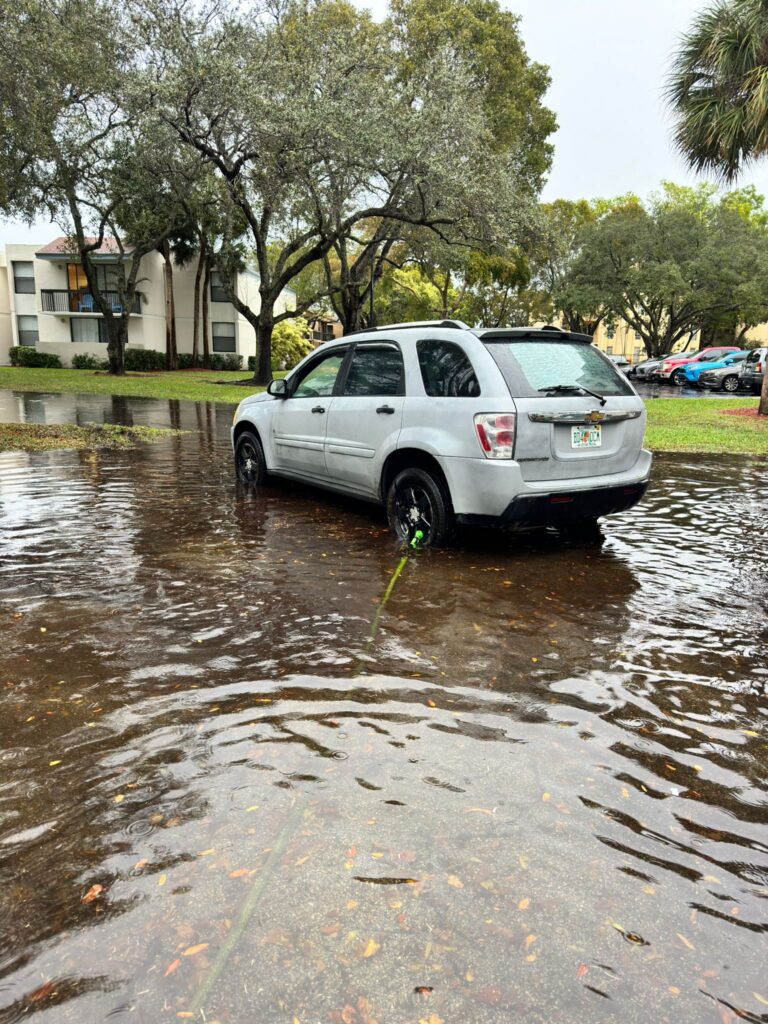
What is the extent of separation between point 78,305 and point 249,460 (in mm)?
43775

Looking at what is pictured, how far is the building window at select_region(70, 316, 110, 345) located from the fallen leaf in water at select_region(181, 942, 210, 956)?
49.9 metres

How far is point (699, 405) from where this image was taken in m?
21.7

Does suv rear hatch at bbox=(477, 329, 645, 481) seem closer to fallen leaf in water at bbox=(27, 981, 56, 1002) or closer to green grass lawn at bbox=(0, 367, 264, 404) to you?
fallen leaf in water at bbox=(27, 981, 56, 1002)

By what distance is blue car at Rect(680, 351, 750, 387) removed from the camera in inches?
1266

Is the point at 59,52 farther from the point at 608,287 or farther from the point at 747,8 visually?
the point at 608,287

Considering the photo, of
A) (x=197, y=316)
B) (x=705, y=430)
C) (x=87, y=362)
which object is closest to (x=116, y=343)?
(x=197, y=316)

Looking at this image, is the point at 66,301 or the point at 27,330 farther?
the point at 27,330

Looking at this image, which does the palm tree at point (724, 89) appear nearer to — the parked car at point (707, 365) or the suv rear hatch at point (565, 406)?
the suv rear hatch at point (565, 406)

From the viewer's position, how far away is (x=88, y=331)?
157ft

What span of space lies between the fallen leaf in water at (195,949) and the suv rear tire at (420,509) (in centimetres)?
394

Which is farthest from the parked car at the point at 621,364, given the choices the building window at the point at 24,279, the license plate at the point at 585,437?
the building window at the point at 24,279

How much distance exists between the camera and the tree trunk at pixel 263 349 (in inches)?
1101

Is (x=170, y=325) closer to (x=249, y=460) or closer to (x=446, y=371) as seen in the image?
(x=249, y=460)

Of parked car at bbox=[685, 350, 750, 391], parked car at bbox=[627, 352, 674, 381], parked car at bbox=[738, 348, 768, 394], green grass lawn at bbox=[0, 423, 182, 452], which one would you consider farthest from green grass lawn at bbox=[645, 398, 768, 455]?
parked car at bbox=[627, 352, 674, 381]
